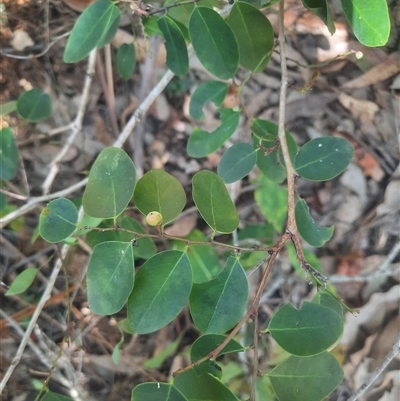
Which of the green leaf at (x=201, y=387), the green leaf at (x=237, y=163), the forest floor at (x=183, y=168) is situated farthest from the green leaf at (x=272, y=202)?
the green leaf at (x=201, y=387)

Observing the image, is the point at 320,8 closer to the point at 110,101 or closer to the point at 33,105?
the point at 33,105

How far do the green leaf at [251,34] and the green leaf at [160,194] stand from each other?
438 millimetres

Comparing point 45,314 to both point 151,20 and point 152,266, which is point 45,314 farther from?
point 151,20

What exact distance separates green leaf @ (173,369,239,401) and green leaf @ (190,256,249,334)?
3.7 inches

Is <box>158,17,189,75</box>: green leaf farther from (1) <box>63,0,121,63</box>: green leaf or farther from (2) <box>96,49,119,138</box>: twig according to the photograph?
(2) <box>96,49,119,138</box>: twig

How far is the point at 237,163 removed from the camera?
3.26ft

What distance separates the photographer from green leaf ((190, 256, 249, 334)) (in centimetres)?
78

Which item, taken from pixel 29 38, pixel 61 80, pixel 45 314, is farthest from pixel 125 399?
pixel 29 38

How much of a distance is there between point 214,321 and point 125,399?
0.92 metres

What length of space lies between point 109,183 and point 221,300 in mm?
291

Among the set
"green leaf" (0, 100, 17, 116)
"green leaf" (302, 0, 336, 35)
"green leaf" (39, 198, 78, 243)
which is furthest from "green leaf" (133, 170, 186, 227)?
"green leaf" (0, 100, 17, 116)

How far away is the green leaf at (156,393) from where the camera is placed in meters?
0.78

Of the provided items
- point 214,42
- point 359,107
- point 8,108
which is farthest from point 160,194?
point 359,107

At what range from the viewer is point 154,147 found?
5.41 feet
